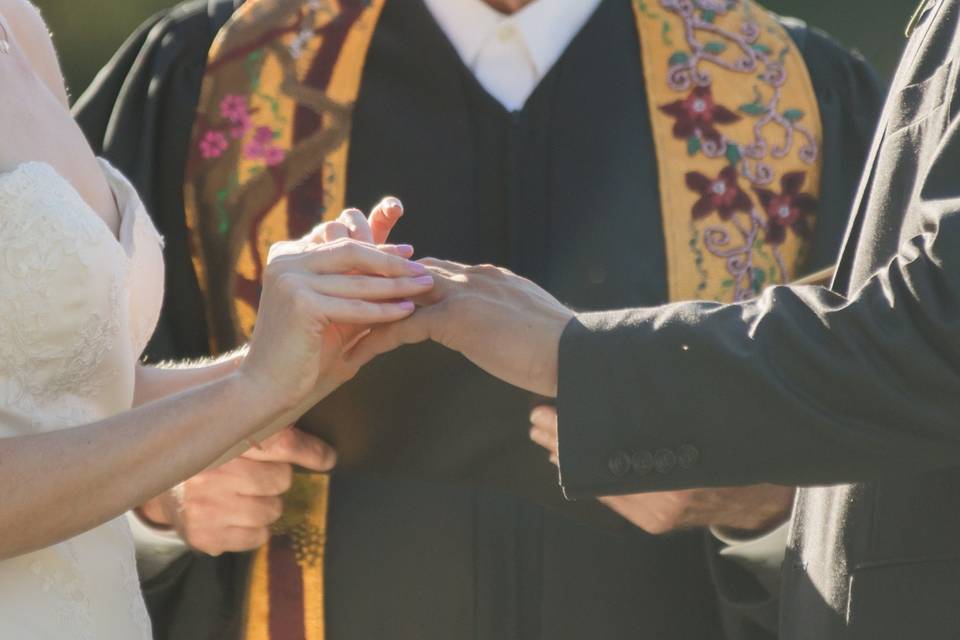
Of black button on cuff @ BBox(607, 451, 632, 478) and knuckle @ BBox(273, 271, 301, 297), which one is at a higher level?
knuckle @ BBox(273, 271, 301, 297)

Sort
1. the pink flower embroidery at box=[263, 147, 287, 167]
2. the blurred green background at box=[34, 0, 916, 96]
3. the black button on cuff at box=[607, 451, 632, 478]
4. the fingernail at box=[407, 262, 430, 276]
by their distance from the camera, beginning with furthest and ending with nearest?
1. the blurred green background at box=[34, 0, 916, 96]
2. the pink flower embroidery at box=[263, 147, 287, 167]
3. the fingernail at box=[407, 262, 430, 276]
4. the black button on cuff at box=[607, 451, 632, 478]

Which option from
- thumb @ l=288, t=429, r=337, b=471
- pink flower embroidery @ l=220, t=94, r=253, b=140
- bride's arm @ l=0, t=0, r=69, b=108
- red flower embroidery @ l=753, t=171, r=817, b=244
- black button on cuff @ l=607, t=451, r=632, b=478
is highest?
bride's arm @ l=0, t=0, r=69, b=108

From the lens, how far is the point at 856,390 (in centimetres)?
247

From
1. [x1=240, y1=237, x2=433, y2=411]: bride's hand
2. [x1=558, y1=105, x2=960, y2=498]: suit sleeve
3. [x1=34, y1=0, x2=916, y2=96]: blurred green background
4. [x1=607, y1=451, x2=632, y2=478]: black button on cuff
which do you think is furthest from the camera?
[x1=34, y1=0, x2=916, y2=96]: blurred green background

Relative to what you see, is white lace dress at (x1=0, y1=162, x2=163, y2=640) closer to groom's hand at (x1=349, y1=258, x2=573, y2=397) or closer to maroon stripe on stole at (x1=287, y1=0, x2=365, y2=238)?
groom's hand at (x1=349, y1=258, x2=573, y2=397)

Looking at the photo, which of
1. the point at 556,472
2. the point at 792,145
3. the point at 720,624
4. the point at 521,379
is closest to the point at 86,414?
the point at 521,379

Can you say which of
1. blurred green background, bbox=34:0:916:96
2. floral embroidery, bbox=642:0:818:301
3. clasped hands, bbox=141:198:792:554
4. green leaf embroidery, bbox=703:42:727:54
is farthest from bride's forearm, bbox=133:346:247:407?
blurred green background, bbox=34:0:916:96

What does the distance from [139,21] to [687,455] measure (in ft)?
22.8

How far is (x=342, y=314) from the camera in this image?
Result: 8.86 ft

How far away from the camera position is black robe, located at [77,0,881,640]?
11.2 ft

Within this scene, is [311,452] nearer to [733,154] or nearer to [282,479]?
[282,479]

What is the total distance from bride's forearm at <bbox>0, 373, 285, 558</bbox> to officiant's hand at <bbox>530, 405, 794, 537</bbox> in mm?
667

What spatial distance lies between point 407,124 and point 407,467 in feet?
2.37

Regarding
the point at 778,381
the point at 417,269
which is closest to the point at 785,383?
the point at 778,381
